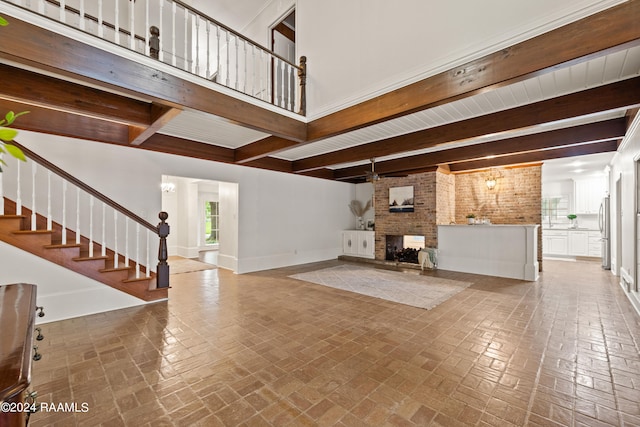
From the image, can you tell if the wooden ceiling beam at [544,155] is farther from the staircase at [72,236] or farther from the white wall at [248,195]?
the staircase at [72,236]

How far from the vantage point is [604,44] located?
2186mm

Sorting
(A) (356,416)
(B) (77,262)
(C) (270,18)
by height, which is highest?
(C) (270,18)

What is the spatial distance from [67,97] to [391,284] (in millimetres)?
5582

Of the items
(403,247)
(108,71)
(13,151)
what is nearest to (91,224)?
(108,71)

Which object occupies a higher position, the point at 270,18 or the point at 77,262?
the point at 270,18

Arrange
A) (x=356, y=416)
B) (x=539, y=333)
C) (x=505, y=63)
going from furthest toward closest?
(x=539, y=333) < (x=505, y=63) < (x=356, y=416)

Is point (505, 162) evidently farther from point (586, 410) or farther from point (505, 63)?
point (586, 410)

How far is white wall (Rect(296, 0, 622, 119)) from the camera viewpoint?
255cm

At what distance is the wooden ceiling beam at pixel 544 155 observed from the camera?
209 inches

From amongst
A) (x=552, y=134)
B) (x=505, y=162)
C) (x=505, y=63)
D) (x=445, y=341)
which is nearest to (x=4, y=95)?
(x=505, y=63)

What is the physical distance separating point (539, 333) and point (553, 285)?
9.65ft

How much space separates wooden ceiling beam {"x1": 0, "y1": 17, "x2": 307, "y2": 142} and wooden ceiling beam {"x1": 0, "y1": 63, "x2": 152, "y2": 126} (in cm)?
86

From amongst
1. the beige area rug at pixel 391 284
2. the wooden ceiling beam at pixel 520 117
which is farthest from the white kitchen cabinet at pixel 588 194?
the wooden ceiling beam at pixel 520 117

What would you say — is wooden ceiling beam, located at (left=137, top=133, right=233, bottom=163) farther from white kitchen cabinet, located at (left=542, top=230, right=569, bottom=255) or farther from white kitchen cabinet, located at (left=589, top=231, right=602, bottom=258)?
white kitchen cabinet, located at (left=589, top=231, right=602, bottom=258)
